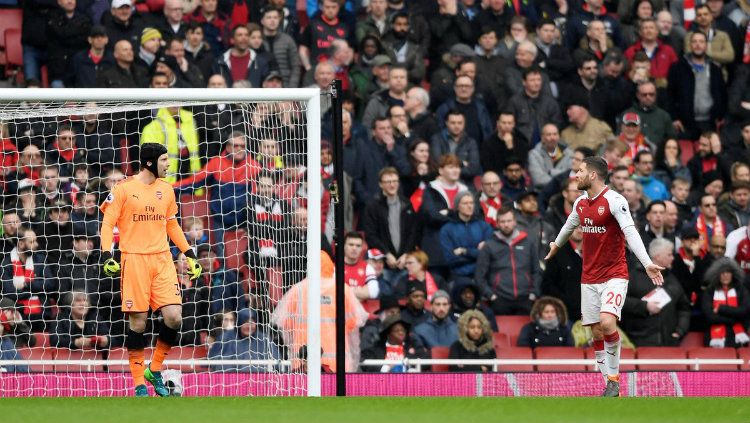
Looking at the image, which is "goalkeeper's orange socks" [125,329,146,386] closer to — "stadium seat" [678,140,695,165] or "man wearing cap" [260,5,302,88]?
"man wearing cap" [260,5,302,88]

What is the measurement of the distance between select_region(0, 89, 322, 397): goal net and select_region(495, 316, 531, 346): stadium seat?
6.66 feet

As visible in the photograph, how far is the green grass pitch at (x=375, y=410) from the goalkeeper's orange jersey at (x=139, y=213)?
1.82m

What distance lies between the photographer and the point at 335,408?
A: 8.93 metres

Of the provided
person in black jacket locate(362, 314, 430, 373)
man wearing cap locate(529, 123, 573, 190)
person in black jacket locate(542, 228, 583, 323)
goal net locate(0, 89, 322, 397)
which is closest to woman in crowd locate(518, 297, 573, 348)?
person in black jacket locate(542, 228, 583, 323)

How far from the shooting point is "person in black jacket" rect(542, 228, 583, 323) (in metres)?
14.5

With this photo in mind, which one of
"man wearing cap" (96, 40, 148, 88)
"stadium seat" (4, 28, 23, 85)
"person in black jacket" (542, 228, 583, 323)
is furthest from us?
"stadium seat" (4, 28, 23, 85)

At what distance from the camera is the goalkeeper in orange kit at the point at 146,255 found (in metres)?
10.9

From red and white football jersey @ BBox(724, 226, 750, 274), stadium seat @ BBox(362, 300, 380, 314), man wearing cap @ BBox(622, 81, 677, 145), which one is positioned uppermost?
man wearing cap @ BBox(622, 81, 677, 145)

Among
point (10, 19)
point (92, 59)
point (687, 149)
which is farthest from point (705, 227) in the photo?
point (10, 19)

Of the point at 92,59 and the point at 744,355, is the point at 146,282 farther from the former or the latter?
the point at 744,355

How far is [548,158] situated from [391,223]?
204 cm

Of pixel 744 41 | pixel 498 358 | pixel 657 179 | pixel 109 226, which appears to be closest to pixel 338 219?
pixel 109 226

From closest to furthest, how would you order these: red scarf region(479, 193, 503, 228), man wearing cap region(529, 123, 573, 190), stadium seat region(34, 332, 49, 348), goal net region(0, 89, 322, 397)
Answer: goal net region(0, 89, 322, 397)
stadium seat region(34, 332, 49, 348)
red scarf region(479, 193, 503, 228)
man wearing cap region(529, 123, 573, 190)

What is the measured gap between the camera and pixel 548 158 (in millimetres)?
15688
